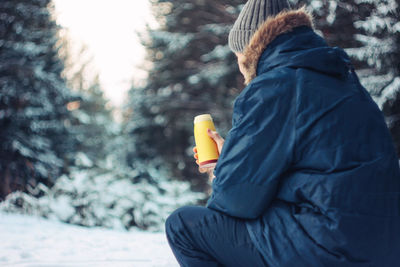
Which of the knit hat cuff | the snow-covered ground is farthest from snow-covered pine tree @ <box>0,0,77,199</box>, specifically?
the knit hat cuff

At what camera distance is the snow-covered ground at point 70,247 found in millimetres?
2779

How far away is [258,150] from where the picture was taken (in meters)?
1.36

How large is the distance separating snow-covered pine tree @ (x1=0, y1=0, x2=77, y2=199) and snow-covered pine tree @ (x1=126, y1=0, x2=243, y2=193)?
2.12 m

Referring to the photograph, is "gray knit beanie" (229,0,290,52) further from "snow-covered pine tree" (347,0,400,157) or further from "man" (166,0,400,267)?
"snow-covered pine tree" (347,0,400,157)

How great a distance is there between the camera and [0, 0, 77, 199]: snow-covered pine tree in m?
7.87

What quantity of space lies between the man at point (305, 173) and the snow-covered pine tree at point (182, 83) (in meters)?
6.99

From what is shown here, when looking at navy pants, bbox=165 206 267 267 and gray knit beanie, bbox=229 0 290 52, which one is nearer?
navy pants, bbox=165 206 267 267

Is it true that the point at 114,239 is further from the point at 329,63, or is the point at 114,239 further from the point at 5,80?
the point at 5,80

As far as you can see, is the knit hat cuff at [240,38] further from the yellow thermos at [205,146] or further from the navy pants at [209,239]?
the navy pants at [209,239]

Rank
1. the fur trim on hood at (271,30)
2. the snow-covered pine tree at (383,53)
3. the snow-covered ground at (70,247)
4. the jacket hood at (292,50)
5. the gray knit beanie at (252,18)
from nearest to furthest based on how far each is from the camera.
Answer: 1. the jacket hood at (292,50)
2. the fur trim on hood at (271,30)
3. the gray knit beanie at (252,18)
4. the snow-covered ground at (70,247)
5. the snow-covered pine tree at (383,53)

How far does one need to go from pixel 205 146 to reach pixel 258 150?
640mm

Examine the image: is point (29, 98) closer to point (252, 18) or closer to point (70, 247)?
point (70, 247)

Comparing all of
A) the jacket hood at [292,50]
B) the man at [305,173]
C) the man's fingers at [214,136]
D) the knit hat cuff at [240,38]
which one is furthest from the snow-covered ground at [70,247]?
the jacket hood at [292,50]

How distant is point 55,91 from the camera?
9.03 meters
